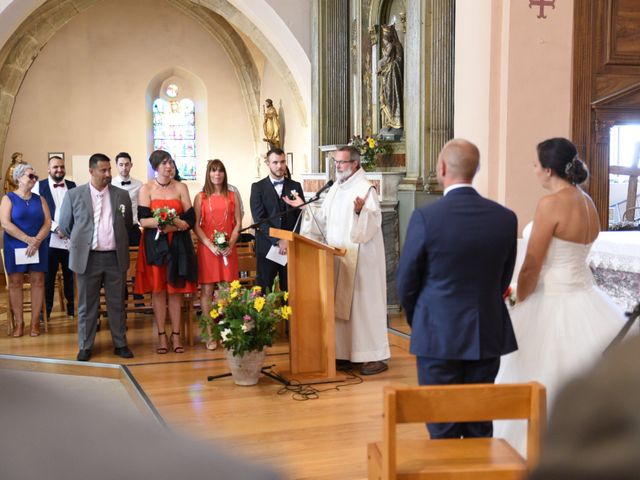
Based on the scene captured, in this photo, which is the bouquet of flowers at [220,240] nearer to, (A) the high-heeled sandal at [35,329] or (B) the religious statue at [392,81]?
(A) the high-heeled sandal at [35,329]

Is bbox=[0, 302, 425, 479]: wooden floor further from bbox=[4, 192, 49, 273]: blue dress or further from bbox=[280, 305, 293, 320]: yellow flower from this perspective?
bbox=[4, 192, 49, 273]: blue dress

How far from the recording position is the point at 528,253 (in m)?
3.80

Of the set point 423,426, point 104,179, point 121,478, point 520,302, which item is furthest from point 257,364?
point 121,478

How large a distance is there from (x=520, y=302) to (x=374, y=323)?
2.37m

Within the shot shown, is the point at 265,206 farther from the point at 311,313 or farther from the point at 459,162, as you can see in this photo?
the point at 459,162

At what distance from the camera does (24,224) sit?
797cm

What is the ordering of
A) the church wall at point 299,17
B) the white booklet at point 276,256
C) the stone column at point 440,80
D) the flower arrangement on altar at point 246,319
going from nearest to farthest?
1. the flower arrangement on altar at point 246,319
2. the white booklet at point 276,256
3. the stone column at point 440,80
4. the church wall at point 299,17

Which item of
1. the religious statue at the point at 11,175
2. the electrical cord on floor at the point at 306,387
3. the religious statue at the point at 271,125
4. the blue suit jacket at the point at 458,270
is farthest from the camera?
the religious statue at the point at 271,125

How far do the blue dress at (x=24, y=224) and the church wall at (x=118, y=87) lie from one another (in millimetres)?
8465

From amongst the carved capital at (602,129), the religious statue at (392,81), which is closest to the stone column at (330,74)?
the religious statue at (392,81)

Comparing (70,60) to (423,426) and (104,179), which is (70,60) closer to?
(104,179)

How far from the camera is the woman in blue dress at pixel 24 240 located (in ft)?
25.9

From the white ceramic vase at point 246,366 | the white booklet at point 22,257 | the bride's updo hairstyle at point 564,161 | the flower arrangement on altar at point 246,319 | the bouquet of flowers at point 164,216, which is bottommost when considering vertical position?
the white ceramic vase at point 246,366

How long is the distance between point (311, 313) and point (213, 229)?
1.56 metres
